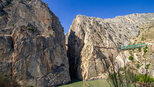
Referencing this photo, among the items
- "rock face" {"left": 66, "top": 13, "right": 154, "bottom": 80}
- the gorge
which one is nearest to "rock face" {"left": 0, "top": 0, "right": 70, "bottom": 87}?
the gorge

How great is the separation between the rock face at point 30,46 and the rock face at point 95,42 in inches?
365

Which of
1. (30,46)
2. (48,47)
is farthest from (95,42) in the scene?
(30,46)

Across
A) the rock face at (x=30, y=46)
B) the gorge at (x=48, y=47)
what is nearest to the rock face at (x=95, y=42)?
the gorge at (x=48, y=47)

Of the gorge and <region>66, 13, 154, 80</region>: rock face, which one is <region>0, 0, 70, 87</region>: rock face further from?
<region>66, 13, 154, 80</region>: rock face

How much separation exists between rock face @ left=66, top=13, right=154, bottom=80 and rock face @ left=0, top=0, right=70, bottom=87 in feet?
30.4

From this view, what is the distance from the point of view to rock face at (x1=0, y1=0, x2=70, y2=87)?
21.3 metres

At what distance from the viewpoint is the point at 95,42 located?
4059 centimetres

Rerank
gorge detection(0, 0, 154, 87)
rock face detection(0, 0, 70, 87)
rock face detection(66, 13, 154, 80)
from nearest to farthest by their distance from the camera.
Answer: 1. rock face detection(0, 0, 70, 87)
2. gorge detection(0, 0, 154, 87)
3. rock face detection(66, 13, 154, 80)

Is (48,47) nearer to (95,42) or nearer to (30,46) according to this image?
(30,46)

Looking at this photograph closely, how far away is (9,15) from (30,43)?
9256 mm

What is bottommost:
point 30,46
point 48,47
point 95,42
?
point 48,47

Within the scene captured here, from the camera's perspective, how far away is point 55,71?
26.4 metres

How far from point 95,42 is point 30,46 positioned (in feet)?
78.4

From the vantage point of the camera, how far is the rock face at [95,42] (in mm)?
35022
